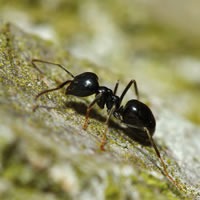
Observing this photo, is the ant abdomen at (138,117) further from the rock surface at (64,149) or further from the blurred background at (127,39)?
the blurred background at (127,39)

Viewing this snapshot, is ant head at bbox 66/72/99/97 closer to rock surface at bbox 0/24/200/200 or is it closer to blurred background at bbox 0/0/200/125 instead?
rock surface at bbox 0/24/200/200

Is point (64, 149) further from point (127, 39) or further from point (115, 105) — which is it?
point (127, 39)

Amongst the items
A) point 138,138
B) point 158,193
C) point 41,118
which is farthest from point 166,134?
point 41,118

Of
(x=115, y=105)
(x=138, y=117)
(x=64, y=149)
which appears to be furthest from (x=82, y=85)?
(x=64, y=149)

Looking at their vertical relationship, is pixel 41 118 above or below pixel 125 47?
below

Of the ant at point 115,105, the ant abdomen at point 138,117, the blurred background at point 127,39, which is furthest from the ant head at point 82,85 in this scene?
the blurred background at point 127,39

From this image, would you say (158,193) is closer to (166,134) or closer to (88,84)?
(88,84)

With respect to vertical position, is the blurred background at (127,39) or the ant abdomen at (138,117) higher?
the blurred background at (127,39)
